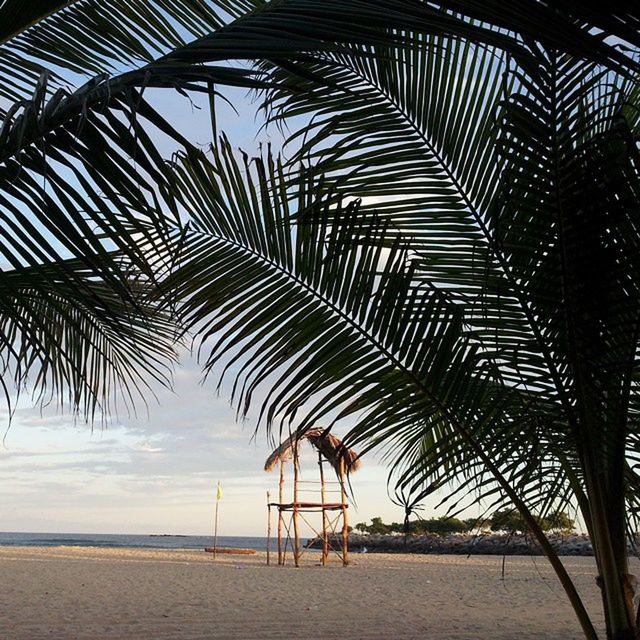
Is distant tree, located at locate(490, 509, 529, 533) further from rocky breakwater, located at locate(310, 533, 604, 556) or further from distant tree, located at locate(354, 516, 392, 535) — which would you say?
distant tree, located at locate(354, 516, 392, 535)

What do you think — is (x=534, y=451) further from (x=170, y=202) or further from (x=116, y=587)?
(x=116, y=587)

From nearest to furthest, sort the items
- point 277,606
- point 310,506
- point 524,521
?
point 524,521 < point 277,606 < point 310,506

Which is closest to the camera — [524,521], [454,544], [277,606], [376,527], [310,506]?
[524,521]

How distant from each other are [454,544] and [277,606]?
94.6ft

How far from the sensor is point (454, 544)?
120 ft

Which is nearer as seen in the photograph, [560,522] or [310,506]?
[560,522]

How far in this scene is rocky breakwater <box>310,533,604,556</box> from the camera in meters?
31.0

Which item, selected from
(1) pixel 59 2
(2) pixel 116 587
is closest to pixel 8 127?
(1) pixel 59 2

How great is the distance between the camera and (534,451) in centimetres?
297

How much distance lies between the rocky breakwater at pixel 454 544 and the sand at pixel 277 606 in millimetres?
15850

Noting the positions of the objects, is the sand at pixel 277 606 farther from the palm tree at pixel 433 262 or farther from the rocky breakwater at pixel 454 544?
the rocky breakwater at pixel 454 544

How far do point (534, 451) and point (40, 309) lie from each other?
8.04 feet

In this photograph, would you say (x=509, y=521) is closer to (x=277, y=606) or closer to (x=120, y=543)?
(x=277, y=606)

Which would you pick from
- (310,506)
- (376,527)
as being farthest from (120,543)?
(310,506)
